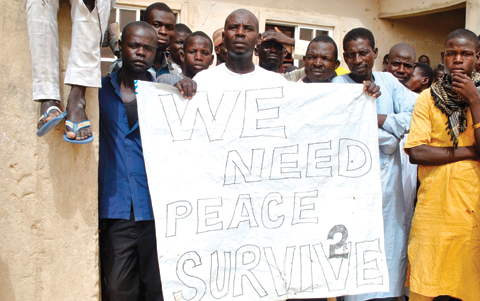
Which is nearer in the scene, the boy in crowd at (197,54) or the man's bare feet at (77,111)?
the man's bare feet at (77,111)

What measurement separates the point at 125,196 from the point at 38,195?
19.1 inches

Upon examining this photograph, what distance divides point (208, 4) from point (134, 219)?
441 centimetres

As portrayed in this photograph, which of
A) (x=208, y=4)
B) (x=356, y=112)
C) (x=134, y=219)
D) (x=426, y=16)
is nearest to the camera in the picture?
(x=134, y=219)

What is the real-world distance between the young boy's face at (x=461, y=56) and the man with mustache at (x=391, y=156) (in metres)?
0.42

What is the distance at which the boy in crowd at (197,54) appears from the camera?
384cm

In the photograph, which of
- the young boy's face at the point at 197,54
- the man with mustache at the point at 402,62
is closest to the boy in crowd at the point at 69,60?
the young boy's face at the point at 197,54

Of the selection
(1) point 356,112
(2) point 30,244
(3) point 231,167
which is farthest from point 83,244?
(1) point 356,112

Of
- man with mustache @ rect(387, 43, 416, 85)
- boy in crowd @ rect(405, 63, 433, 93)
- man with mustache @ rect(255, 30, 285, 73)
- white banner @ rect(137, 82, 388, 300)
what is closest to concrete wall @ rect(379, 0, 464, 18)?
boy in crowd @ rect(405, 63, 433, 93)

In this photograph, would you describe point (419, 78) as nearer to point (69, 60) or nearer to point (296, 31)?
point (296, 31)

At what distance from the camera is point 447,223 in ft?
8.93

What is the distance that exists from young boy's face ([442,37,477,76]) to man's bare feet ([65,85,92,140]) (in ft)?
7.45

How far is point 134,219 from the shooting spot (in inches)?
106

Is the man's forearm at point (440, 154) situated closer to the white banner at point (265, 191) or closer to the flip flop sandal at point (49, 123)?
the white banner at point (265, 191)

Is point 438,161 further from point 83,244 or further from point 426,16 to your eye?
point 426,16
